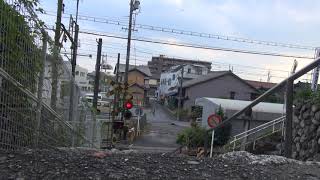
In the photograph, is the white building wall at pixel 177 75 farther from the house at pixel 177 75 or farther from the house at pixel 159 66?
the house at pixel 159 66

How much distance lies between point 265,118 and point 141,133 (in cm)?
1426

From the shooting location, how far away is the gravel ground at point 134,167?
4.40m

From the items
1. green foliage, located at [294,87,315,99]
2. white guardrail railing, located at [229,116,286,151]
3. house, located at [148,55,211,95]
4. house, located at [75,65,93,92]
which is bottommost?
white guardrail railing, located at [229,116,286,151]

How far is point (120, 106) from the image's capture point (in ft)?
112

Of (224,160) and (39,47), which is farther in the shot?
(39,47)

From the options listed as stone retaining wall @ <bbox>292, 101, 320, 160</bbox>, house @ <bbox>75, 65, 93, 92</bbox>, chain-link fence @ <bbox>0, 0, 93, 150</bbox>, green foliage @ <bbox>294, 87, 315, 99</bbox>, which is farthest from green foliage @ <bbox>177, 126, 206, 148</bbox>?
chain-link fence @ <bbox>0, 0, 93, 150</bbox>

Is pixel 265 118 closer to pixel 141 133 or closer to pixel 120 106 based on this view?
pixel 120 106

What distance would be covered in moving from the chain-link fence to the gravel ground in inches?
35.0

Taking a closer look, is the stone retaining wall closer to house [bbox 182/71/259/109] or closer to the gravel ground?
A: the gravel ground

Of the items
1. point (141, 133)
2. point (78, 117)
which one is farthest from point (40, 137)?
point (141, 133)

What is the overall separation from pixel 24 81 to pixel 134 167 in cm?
238

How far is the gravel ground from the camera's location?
173 inches

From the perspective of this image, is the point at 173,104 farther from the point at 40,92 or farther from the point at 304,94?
the point at 40,92

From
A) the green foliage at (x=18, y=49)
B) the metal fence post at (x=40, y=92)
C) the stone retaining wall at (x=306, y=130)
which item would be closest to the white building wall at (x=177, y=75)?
the stone retaining wall at (x=306, y=130)
